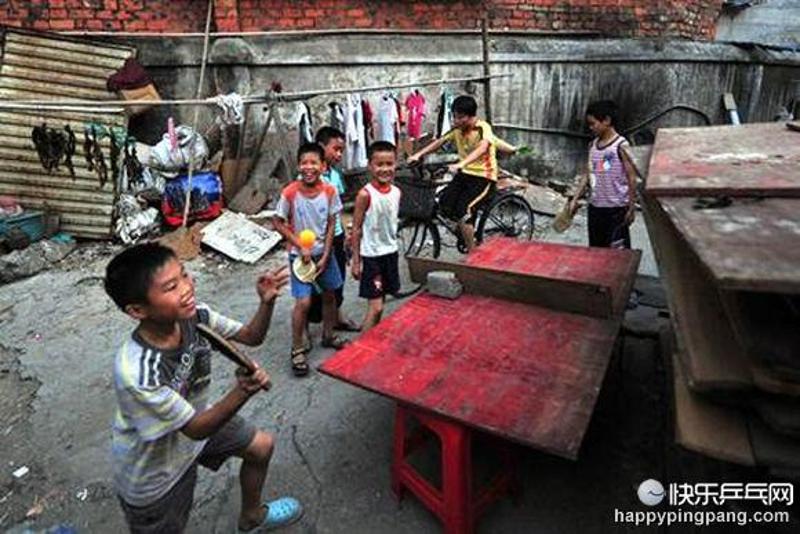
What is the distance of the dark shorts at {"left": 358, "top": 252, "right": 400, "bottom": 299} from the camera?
391cm

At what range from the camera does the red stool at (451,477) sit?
87.9 inches

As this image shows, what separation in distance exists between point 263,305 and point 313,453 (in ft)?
4.22

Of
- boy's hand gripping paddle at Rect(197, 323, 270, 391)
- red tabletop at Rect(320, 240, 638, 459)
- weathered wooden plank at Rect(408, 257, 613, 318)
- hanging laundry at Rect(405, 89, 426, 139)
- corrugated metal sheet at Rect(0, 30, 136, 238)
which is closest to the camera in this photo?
boy's hand gripping paddle at Rect(197, 323, 270, 391)

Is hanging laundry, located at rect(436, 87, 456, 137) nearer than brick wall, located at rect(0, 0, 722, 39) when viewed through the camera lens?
No

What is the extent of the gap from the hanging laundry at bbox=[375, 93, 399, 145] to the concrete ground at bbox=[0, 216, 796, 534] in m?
3.28

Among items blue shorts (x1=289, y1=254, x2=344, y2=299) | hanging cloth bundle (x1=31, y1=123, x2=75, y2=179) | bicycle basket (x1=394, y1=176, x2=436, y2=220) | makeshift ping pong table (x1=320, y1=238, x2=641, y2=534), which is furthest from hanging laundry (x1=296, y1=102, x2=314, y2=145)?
makeshift ping pong table (x1=320, y1=238, x2=641, y2=534)

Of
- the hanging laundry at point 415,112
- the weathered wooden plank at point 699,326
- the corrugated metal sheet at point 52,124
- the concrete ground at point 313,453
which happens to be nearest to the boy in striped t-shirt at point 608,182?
the concrete ground at point 313,453

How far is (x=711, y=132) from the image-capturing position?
3.52 metres

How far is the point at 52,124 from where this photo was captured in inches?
245

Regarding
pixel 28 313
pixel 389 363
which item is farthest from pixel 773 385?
pixel 28 313

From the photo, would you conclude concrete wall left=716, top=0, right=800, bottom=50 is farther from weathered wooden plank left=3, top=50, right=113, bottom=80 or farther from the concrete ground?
weathered wooden plank left=3, top=50, right=113, bottom=80

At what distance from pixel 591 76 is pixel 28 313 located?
7.94m

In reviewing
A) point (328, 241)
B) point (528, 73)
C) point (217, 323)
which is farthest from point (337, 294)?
point (528, 73)

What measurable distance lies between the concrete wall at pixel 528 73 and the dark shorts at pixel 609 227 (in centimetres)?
364
